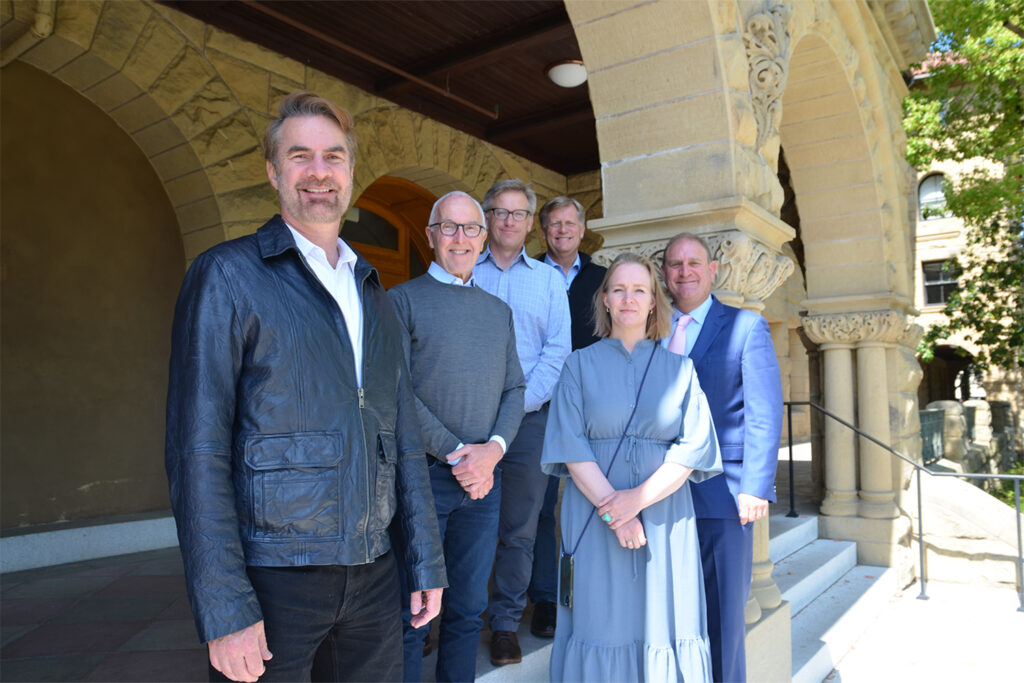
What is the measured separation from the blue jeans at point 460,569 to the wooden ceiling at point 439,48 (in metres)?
3.55

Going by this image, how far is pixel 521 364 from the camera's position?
101 inches

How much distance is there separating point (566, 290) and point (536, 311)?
0.30 m

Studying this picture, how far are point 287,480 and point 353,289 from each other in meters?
0.47

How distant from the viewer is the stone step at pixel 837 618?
376 cm

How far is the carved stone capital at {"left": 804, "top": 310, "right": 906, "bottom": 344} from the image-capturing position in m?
5.73

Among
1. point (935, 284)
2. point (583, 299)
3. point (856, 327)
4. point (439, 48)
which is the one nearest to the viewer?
point (583, 299)

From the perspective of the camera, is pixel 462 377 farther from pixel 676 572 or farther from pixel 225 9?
pixel 225 9

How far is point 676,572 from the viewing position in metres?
2.07

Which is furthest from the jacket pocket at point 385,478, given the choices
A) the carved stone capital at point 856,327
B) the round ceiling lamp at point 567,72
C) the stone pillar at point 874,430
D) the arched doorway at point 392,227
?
the stone pillar at point 874,430

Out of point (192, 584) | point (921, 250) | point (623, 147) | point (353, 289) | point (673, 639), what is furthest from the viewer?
point (921, 250)

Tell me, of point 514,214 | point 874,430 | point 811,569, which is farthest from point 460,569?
point 874,430

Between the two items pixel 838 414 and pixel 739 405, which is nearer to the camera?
pixel 739 405

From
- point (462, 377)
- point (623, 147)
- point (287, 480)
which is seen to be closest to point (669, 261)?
point (623, 147)

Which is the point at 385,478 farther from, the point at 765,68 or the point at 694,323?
the point at 765,68
